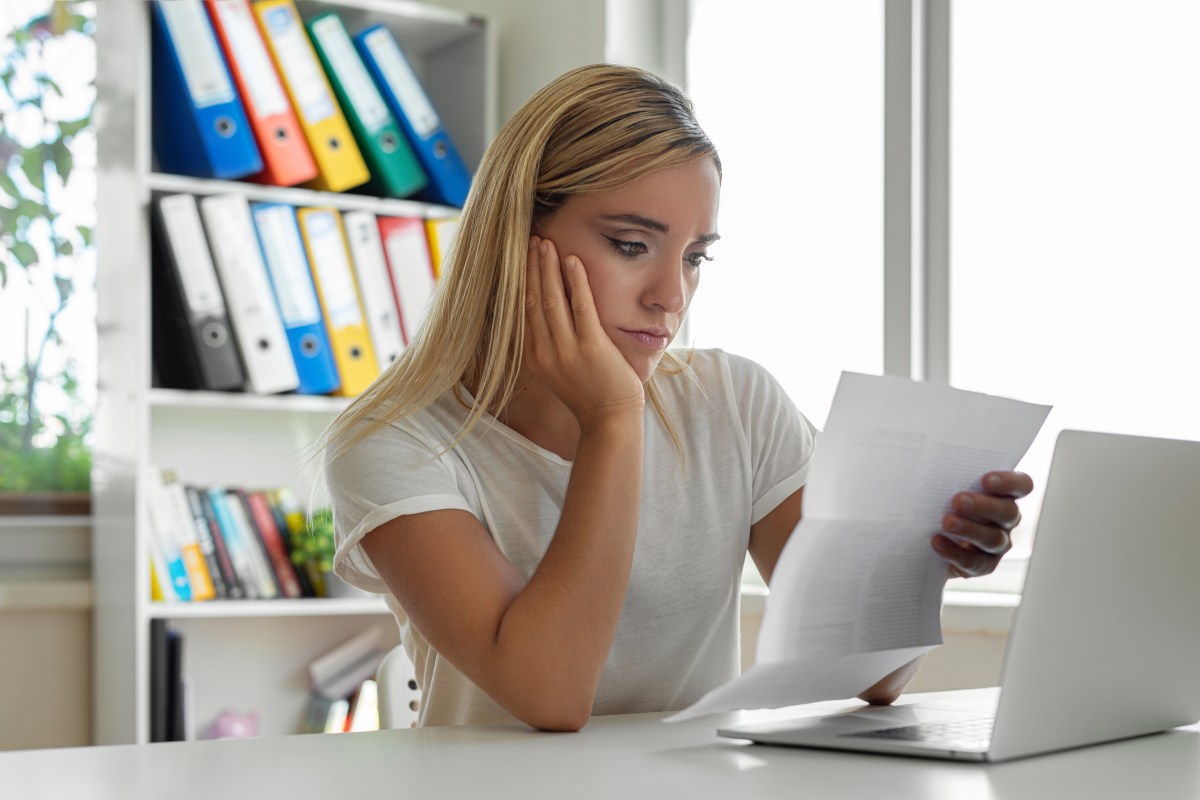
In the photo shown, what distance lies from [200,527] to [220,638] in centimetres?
32

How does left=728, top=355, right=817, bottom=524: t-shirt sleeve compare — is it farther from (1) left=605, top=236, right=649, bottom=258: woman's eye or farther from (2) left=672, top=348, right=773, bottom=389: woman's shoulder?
(1) left=605, top=236, right=649, bottom=258: woman's eye

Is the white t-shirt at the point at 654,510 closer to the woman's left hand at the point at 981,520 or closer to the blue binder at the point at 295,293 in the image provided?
the woman's left hand at the point at 981,520

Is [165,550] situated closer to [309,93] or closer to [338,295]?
[338,295]

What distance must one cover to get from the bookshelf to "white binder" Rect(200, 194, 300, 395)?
0.14ft

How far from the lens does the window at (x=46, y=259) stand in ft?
8.55

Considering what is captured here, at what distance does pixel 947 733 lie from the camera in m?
0.86

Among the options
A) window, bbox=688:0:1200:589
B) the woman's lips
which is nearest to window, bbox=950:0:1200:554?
window, bbox=688:0:1200:589

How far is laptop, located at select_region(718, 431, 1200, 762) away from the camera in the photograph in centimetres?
75

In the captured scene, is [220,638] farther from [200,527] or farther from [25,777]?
[25,777]

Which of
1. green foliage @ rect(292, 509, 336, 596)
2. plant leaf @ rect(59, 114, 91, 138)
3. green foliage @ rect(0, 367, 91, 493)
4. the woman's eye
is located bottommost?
green foliage @ rect(292, 509, 336, 596)

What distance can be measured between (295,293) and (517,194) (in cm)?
119

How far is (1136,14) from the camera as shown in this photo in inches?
66.4

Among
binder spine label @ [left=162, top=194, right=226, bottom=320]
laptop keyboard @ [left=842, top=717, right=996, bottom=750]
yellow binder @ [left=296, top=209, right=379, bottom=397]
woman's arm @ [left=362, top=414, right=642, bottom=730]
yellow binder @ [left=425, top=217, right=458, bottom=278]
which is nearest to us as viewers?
laptop keyboard @ [left=842, top=717, right=996, bottom=750]

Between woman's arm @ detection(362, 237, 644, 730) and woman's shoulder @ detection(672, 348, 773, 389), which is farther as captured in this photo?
woman's shoulder @ detection(672, 348, 773, 389)
